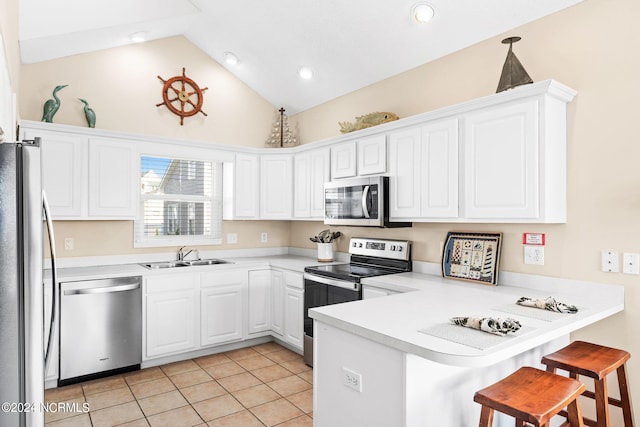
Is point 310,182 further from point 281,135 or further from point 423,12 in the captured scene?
point 423,12

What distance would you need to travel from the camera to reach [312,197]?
4.18 metres

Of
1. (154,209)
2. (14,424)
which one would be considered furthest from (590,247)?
(154,209)

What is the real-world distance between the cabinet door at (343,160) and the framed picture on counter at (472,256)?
107 centimetres

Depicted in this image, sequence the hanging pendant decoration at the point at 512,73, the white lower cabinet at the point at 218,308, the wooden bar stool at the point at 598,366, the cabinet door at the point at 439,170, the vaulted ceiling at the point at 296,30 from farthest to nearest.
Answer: the white lower cabinet at the point at 218,308, the vaulted ceiling at the point at 296,30, the cabinet door at the point at 439,170, the hanging pendant decoration at the point at 512,73, the wooden bar stool at the point at 598,366

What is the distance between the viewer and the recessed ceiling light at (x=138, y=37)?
3.74 m

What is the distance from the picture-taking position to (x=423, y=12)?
2914mm

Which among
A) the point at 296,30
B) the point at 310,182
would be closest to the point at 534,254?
the point at 310,182

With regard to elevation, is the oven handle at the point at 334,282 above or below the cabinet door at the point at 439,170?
below

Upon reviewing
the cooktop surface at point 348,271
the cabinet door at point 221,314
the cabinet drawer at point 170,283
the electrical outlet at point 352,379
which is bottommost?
the cabinet door at point 221,314

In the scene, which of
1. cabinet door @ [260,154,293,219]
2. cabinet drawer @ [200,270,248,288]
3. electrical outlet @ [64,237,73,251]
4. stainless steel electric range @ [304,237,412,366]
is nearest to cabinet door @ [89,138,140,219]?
electrical outlet @ [64,237,73,251]

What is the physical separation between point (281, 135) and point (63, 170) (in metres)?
2.38

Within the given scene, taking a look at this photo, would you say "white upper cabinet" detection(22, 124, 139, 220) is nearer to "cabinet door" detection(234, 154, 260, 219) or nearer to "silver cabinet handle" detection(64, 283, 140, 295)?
"silver cabinet handle" detection(64, 283, 140, 295)

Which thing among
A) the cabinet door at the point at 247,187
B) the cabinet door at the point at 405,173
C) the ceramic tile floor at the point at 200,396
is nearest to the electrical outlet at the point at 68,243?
the ceramic tile floor at the point at 200,396

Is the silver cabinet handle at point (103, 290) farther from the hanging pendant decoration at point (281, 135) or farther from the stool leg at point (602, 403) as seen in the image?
the stool leg at point (602, 403)
